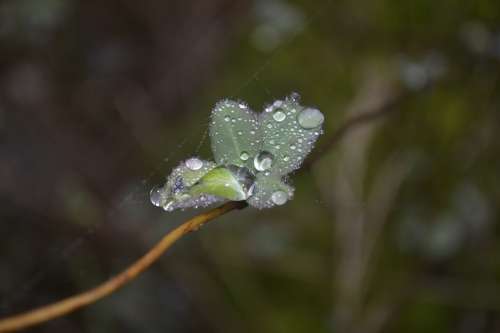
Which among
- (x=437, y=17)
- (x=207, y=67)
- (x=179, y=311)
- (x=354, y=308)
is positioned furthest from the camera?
(x=207, y=67)

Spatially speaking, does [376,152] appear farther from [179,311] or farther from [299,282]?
[179,311]

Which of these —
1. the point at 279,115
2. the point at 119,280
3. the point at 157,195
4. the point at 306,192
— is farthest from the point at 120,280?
the point at 306,192

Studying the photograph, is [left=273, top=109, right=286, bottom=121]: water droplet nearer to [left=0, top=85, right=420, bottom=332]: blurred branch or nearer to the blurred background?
[left=0, top=85, right=420, bottom=332]: blurred branch

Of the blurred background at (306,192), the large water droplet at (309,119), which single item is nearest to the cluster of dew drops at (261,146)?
the large water droplet at (309,119)

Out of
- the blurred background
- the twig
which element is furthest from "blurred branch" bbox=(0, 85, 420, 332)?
the blurred background

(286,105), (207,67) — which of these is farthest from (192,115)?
(286,105)

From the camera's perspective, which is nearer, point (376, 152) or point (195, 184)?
point (195, 184)

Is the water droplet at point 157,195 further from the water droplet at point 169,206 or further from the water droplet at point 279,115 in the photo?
the water droplet at point 279,115
